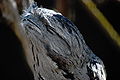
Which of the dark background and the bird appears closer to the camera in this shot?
the bird

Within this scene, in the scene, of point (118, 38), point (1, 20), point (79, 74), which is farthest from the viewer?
point (118, 38)

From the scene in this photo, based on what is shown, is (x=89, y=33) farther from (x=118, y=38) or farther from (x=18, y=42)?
(x=18, y=42)

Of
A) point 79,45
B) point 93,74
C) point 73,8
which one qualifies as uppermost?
point 73,8

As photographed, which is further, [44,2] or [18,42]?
[44,2]

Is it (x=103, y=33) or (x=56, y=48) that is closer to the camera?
(x=56, y=48)

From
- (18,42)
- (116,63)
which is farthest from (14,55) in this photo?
(116,63)

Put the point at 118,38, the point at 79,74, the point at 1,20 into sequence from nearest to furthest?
the point at 1,20
the point at 79,74
the point at 118,38

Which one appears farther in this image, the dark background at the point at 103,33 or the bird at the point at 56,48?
the dark background at the point at 103,33

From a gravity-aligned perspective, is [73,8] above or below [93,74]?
above
